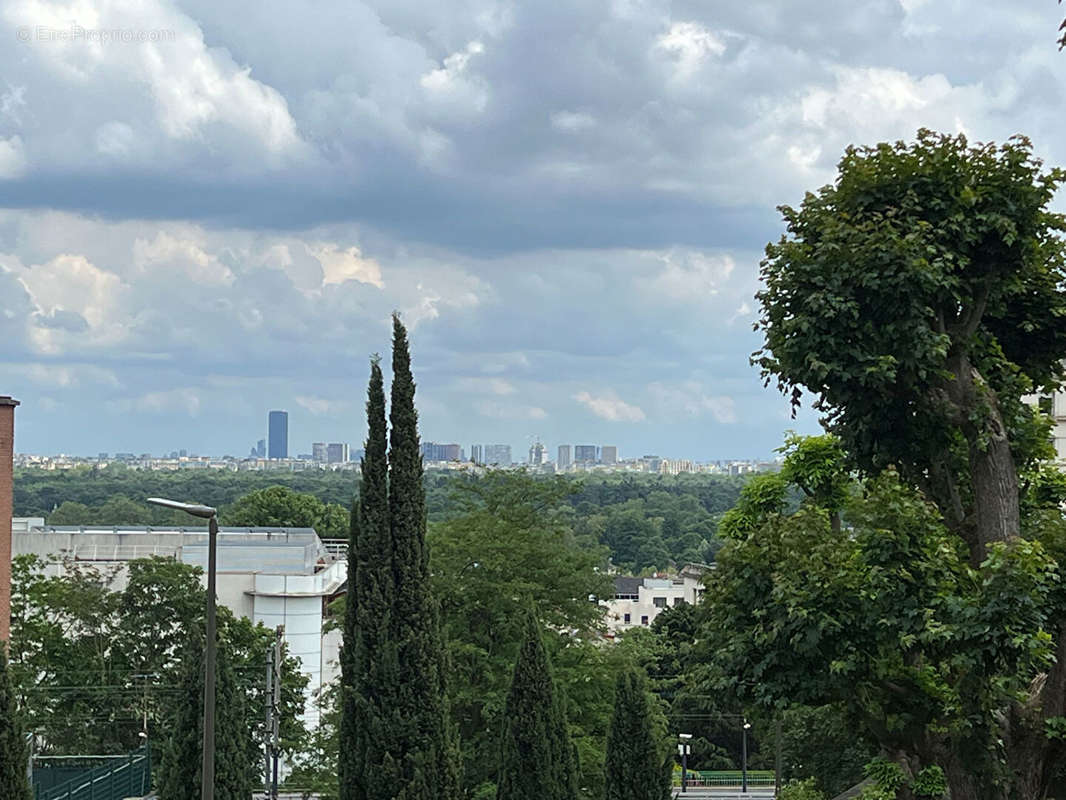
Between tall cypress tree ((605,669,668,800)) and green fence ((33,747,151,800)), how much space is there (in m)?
11.4

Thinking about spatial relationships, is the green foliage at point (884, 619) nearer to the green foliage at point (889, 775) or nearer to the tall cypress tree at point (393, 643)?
the green foliage at point (889, 775)

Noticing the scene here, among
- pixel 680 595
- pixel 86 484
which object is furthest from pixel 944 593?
pixel 86 484

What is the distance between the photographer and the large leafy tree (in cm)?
1331

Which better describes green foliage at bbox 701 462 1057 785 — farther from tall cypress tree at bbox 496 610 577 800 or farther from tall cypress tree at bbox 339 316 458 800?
tall cypress tree at bbox 496 610 577 800

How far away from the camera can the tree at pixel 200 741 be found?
21.4m

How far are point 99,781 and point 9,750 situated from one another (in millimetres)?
8627

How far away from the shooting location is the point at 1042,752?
13.4 m

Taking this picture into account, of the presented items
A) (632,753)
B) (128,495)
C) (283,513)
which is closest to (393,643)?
(632,753)

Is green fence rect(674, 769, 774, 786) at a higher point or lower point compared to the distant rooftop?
lower

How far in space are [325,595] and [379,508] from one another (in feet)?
91.3

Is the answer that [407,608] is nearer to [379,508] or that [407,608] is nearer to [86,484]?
[379,508]

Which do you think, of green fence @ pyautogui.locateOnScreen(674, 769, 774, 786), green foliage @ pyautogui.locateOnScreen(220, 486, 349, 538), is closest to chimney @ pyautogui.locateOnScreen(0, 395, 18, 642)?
green fence @ pyautogui.locateOnScreen(674, 769, 774, 786)

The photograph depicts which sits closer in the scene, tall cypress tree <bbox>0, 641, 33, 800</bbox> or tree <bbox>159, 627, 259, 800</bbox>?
tall cypress tree <bbox>0, 641, 33, 800</bbox>

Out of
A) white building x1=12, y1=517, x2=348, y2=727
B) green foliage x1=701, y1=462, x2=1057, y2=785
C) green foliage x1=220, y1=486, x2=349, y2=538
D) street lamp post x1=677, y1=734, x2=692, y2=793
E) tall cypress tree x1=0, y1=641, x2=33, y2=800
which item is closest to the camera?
green foliage x1=701, y1=462, x2=1057, y2=785
